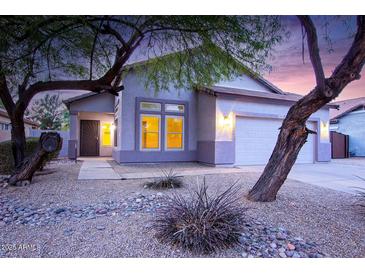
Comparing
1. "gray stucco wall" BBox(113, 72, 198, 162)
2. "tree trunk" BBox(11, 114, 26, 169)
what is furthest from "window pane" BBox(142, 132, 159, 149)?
"tree trunk" BBox(11, 114, 26, 169)

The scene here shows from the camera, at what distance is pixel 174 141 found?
10094 mm

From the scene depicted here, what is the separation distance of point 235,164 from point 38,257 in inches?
310

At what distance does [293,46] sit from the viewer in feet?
14.8

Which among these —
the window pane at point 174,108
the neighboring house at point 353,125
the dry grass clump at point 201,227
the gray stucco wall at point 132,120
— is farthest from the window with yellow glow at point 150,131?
the neighboring house at point 353,125

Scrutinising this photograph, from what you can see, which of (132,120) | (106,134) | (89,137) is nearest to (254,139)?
(132,120)

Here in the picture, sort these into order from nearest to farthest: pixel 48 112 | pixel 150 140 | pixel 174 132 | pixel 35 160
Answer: pixel 35 160
pixel 150 140
pixel 174 132
pixel 48 112

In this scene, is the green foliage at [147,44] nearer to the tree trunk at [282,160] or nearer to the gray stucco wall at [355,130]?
the tree trunk at [282,160]

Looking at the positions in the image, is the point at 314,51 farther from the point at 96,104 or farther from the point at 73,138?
the point at 73,138

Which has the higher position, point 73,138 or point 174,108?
A: point 174,108

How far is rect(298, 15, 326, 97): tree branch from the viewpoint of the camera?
11.5 feet

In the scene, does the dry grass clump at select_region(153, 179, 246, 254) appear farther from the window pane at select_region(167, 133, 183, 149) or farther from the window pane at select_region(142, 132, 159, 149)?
the window pane at select_region(167, 133, 183, 149)

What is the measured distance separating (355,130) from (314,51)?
1438 cm

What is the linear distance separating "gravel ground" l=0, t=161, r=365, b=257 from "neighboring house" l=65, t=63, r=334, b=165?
172 inches
